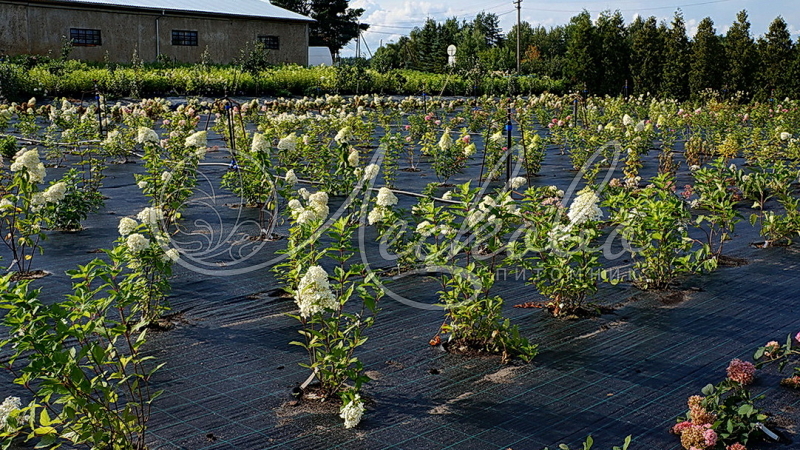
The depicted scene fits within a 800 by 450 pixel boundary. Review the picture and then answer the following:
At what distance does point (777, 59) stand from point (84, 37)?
19034mm

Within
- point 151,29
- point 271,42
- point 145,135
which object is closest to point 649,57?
point 271,42

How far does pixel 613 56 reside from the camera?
23.0m

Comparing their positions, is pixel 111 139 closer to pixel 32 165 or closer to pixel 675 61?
pixel 32 165

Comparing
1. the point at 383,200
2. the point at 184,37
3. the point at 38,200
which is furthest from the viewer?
the point at 184,37

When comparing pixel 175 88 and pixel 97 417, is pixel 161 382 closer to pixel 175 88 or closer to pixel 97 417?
pixel 97 417

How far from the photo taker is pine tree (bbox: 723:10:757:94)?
19859 millimetres

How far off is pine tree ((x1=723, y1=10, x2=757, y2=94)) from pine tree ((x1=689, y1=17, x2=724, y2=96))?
28 cm

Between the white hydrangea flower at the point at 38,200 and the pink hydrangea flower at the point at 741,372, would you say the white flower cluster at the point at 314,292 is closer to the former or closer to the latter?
the pink hydrangea flower at the point at 741,372

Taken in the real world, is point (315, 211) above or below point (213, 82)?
below

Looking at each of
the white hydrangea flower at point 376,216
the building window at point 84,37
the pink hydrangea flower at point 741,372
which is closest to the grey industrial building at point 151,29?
the building window at point 84,37

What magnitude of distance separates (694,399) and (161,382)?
2.08m

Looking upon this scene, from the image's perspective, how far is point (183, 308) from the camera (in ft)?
13.6

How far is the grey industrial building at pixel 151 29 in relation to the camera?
21.8m

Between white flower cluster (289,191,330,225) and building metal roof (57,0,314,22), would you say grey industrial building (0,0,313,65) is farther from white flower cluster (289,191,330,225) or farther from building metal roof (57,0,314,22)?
white flower cluster (289,191,330,225)
